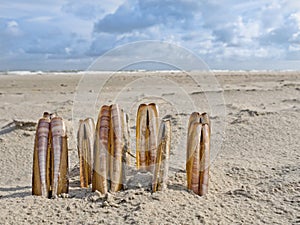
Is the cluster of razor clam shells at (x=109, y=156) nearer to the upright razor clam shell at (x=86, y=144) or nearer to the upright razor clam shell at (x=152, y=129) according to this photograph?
the upright razor clam shell at (x=86, y=144)

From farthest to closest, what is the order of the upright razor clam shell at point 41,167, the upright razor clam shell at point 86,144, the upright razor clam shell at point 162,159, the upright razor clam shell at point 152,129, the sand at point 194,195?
the upright razor clam shell at point 152,129 → the upright razor clam shell at point 86,144 → the upright razor clam shell at point 41,167 → the upright razor clam shell at point 162,159 → the sand at point 194,195

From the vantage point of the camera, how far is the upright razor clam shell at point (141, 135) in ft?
18.9

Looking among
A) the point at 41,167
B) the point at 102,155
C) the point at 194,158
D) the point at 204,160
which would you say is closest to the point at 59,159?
the point at 41,167

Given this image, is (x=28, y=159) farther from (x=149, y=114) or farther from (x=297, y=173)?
(x=297, y=173)

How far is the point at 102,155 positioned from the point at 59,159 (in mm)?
556

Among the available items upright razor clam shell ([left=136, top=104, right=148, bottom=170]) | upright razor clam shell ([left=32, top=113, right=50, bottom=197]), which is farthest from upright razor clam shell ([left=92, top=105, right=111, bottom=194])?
upright razor clam shell ([left=136, top=104, right=148, bottom=170])

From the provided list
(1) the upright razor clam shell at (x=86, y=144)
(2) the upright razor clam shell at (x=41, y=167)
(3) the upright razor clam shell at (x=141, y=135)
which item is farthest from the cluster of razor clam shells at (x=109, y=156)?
(3) the upright razor clam shell at (x=141, y=135)

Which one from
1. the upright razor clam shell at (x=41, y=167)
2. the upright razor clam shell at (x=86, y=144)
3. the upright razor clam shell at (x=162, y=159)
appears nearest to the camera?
the upright razor clam shell at (x=162, y=159)

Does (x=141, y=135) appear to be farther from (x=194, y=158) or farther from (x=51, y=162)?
(x=51, y=162)

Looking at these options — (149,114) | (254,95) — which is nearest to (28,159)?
(149,114)

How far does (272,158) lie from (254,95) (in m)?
12.2

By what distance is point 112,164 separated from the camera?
5043 mm

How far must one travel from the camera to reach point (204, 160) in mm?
5164

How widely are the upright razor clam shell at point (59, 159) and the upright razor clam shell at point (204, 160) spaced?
165 cm
